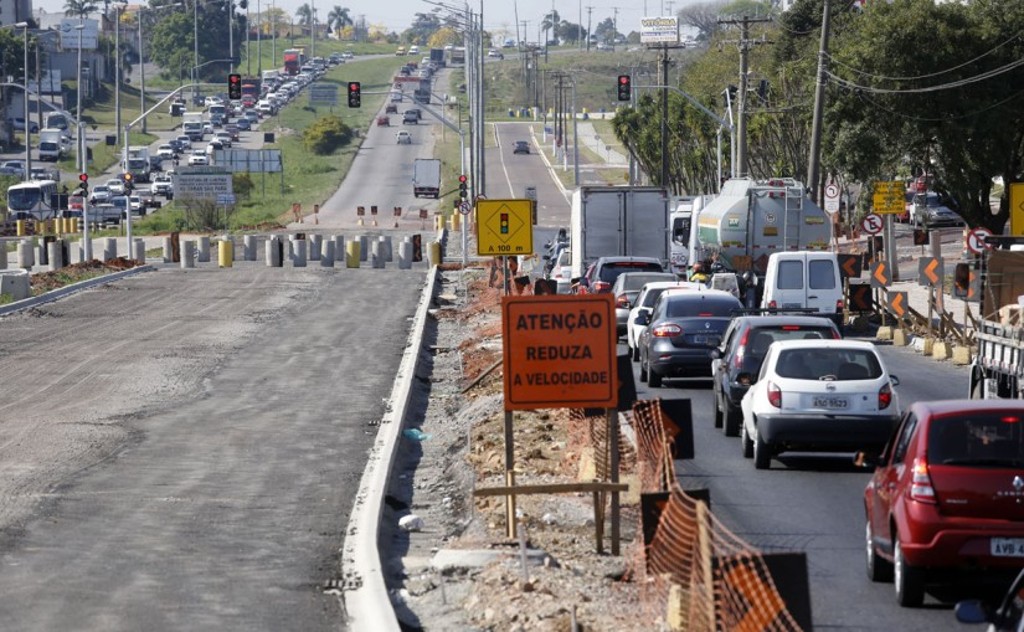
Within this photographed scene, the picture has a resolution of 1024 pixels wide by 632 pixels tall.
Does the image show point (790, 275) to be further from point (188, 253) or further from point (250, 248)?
point (250, 248)

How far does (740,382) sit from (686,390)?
24.0 ft

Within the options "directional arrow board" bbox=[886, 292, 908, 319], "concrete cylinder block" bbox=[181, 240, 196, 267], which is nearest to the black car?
"directional arrow board" bbox=[886, 292, 908, 319]

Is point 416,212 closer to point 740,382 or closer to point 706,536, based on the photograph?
point 740,382

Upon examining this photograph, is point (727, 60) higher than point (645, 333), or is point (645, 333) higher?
point (727, 60)

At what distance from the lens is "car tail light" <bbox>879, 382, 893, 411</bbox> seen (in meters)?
19.5

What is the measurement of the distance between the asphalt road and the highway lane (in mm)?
3344

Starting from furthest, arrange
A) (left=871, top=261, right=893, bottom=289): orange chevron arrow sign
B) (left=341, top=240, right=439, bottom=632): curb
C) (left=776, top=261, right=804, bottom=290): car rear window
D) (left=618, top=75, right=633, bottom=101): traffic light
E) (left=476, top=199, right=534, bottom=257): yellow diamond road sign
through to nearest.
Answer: (left=618, top=75, right=633, bottom=101): traffic light < (left=871, top=261, right=893, bottom=289): orange chevron arrow sign < (left=776, top=261, right=804, bottom=290): car rear window < (left=476, top=199, right=534, bottom=257): yellow diamond road sign < (left=341, top=240, right=439, bottom=632): curb

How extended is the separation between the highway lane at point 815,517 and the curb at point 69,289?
24950 millimetres

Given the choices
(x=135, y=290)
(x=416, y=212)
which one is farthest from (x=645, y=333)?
(x=416, y=212)

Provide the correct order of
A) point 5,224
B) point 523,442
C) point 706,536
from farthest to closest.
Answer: point 5,224, point 523,442, point 706,536

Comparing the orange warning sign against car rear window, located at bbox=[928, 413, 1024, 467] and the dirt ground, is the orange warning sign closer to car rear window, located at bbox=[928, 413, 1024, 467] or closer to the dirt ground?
the dirt ground

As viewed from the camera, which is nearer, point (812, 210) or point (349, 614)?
point (349, 614)

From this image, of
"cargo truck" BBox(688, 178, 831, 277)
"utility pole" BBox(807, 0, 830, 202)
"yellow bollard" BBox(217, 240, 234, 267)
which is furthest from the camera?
"yellow bollard" BBox(217, 240, 234, 267)

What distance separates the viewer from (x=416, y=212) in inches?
4668
